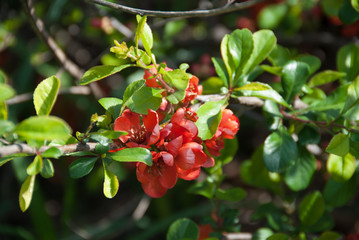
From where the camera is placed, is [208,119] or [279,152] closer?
[208,119]

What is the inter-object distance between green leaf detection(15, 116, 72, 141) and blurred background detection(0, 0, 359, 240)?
95 cm

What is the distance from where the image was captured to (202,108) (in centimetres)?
76

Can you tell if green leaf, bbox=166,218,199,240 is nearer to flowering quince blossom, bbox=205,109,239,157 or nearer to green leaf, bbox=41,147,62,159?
flowering quince blossom, bbox=205,109,239,157

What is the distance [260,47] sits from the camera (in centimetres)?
89

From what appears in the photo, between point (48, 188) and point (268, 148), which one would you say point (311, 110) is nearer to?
point (268, 148)

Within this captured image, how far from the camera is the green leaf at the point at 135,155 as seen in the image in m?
0.65

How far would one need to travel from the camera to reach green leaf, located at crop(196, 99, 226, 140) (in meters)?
0.72

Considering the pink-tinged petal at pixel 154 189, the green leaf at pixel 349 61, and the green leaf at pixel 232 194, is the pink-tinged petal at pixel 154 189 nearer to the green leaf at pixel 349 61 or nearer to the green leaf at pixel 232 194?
the green leaf at pixel 232 194

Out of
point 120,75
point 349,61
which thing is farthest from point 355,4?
point 120,75

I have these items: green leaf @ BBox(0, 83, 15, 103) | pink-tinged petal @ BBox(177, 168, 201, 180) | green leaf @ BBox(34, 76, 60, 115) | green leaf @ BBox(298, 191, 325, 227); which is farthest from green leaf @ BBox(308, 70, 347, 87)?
green leaf @ BBox(0, 83, 15, 103)

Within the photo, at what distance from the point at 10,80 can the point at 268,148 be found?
176cm

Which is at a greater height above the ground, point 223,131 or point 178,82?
point 178,82

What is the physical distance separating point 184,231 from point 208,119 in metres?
0.34

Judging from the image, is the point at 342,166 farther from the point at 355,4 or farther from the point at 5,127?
the point at 5,127
